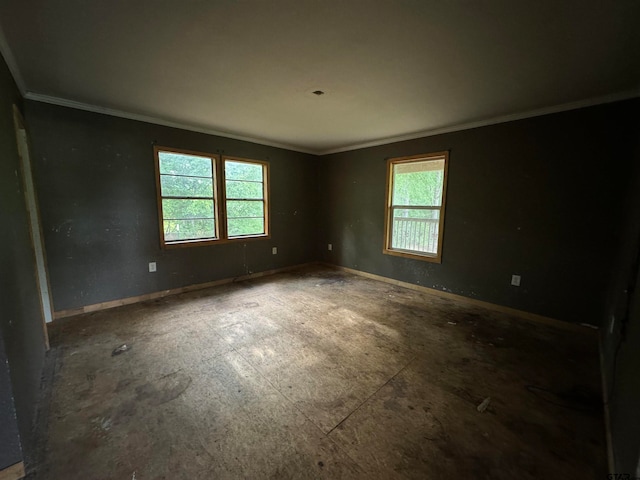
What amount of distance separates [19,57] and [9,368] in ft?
7.40

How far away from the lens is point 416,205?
13.3ft

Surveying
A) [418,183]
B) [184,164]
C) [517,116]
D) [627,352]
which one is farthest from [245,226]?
[627,352]

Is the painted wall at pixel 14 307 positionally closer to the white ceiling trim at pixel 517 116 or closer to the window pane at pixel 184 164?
the window pane at pixel 184 164

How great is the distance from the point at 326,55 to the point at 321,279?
Result: 3.44 m

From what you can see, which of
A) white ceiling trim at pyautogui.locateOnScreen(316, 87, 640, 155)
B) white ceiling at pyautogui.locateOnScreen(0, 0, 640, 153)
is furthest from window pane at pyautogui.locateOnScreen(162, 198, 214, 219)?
white ceiling trim at pyautogui.locateOnScreen(316, 87, 640, 155)

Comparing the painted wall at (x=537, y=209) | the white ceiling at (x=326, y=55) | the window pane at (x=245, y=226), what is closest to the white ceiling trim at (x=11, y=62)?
the white ceiling at (x=326, y=55)

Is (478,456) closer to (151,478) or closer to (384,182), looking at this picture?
(151,478)

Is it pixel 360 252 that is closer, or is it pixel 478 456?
pixel 478 456

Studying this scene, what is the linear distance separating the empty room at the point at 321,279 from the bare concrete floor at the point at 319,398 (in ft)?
0.05

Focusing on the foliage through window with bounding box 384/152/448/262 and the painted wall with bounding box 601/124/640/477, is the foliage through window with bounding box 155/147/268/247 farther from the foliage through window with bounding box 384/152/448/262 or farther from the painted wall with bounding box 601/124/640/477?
the painted wall with bounding box 601/124/640/477

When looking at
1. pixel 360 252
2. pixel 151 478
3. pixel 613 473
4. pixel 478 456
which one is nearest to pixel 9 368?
pixel 151 478

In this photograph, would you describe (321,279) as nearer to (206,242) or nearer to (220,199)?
(206,242)

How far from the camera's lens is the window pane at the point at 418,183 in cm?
381

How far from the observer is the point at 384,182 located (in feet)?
14.4
